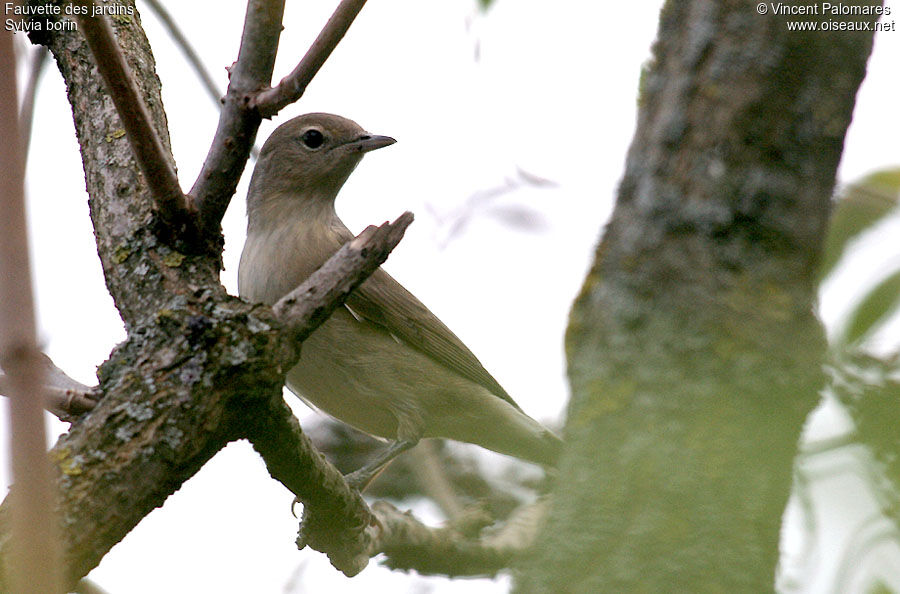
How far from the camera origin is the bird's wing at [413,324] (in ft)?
17.8

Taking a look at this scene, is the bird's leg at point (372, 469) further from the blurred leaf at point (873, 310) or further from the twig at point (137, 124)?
the blurred leaf at point (873, 310)

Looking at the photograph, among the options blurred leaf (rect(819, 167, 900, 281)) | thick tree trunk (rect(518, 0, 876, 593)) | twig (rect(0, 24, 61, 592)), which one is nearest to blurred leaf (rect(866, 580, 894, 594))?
thick tree trunk (rect(518, 0, 876, 593))

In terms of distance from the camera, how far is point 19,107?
3.50 ft

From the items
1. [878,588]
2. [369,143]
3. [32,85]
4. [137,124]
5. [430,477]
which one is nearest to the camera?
[878,588]

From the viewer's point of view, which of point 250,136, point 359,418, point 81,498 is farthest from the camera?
point 359,418

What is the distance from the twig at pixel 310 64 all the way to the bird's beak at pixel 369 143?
308cm

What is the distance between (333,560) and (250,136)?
6.76 ft

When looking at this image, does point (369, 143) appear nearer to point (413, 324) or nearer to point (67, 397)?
point (413, 324)

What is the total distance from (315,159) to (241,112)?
10.6 feet

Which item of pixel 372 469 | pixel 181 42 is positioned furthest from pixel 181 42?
pixel 372 469

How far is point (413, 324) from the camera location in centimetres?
562

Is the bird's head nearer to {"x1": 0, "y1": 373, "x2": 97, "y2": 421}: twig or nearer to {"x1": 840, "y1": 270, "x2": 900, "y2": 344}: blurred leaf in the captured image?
{"x1": 0, "y1": 373, "x2": 97, "y2": 421}: twig

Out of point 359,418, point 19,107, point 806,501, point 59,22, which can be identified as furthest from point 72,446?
point 359,418

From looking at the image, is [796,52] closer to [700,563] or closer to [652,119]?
[652,119]
